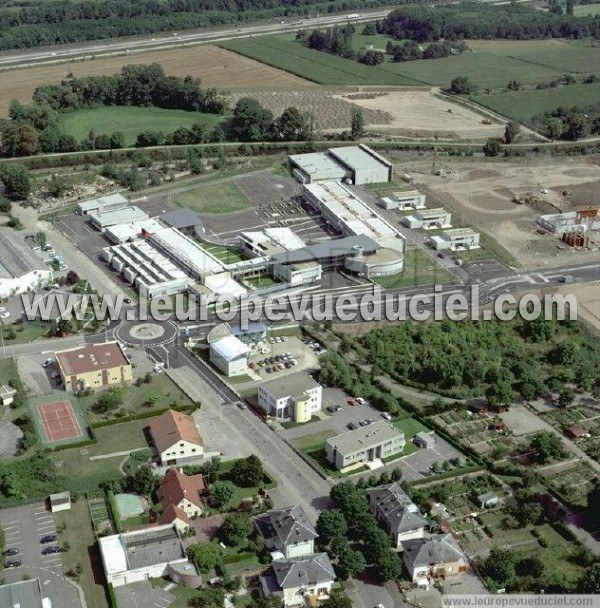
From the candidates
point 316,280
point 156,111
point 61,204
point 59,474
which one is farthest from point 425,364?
point 156,111

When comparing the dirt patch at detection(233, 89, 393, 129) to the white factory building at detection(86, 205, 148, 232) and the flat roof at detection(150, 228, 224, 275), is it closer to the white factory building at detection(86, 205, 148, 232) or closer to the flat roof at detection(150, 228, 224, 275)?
the white factory building at detection(86, 205, 148, 232)

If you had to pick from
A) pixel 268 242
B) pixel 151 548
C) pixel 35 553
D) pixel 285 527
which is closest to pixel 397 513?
pixel 285 527

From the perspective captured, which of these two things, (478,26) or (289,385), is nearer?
(289,385)

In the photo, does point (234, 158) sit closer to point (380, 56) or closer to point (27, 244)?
point (27, 244)

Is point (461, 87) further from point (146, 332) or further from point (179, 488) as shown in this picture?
point (179, 488)

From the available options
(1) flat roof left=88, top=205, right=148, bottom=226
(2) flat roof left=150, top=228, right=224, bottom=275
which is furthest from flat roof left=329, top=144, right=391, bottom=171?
(2) flat roof left=150, top=228, right=224, bottom=275

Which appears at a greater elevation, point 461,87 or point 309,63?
point 309,63

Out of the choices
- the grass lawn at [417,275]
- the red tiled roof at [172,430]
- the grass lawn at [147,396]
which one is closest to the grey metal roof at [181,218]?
the grass lawn at [417,275]
